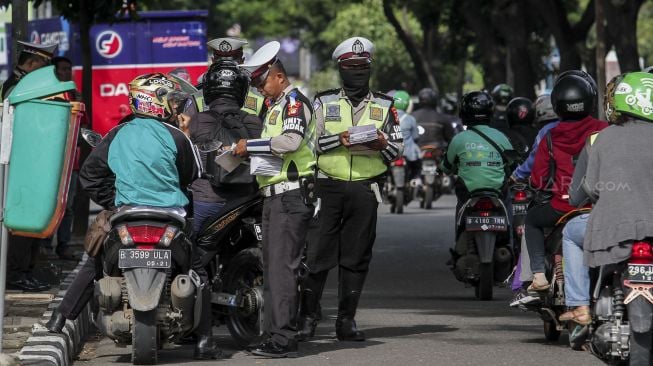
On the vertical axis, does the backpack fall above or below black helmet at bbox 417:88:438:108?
below

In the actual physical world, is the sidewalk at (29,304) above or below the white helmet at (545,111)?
below

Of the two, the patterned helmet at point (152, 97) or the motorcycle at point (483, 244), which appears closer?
the patterned helmet at point (152, 97)

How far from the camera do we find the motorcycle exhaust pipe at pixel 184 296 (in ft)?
31.6

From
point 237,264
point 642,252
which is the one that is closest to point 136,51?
point 237,264

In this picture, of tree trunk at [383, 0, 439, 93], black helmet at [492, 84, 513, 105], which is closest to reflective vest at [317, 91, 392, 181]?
black helmet at [492, 84, 513, 105]

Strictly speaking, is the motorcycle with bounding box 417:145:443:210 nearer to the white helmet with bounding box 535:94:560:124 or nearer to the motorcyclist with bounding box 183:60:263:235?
the white helmet with bounding box 535:94:560:124

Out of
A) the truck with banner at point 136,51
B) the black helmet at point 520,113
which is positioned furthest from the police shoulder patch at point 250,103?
the truck with banner at point 136,51

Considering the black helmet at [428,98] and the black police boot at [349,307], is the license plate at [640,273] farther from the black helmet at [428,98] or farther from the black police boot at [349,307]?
the black helmet at [428,98]

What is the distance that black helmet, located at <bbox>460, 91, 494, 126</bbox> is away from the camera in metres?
14.3

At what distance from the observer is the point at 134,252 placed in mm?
9438

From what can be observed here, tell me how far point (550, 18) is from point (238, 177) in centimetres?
1911

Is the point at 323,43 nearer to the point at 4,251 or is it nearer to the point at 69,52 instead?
the point at 69,52

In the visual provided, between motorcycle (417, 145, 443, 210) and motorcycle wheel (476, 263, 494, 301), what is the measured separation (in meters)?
12.3

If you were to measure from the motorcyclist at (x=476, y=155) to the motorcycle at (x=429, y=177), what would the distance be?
11935 millimetres
